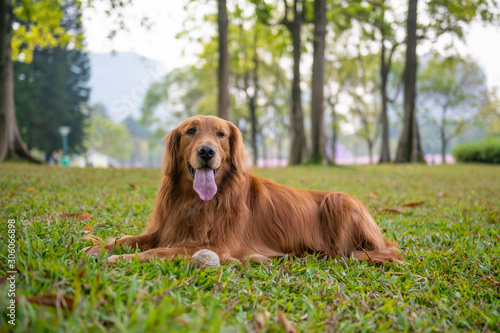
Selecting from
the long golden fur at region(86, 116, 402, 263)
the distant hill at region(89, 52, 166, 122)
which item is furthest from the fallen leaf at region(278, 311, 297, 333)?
the distant hill at region(89, 52, 166, 122)

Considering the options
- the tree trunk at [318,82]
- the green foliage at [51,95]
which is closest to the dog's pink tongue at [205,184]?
the tree trunk at [318,82]

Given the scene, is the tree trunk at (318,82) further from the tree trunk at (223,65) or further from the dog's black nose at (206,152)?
the dog's black nose at (206,152)

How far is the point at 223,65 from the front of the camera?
11703mm

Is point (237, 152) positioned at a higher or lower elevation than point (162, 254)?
higher

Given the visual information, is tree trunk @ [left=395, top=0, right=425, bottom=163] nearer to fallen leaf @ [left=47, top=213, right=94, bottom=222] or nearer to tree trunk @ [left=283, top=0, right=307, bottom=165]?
tree trunk @ [left=283, top=0, right=307, bottom=165]

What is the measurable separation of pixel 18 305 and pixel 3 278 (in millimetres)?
404

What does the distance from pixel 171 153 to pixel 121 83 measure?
205 feet

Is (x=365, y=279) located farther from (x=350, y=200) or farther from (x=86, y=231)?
(x=86, y=231)

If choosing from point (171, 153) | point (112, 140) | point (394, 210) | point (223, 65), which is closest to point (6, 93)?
point (223, 65)

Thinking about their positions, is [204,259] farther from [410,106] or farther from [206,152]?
[410,106]

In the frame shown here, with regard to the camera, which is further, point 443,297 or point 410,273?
point 410,273

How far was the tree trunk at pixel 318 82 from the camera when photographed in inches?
514

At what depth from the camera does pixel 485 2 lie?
14.2m

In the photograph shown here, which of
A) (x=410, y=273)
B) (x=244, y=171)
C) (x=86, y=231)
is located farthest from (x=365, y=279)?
(x=86, y=231)
